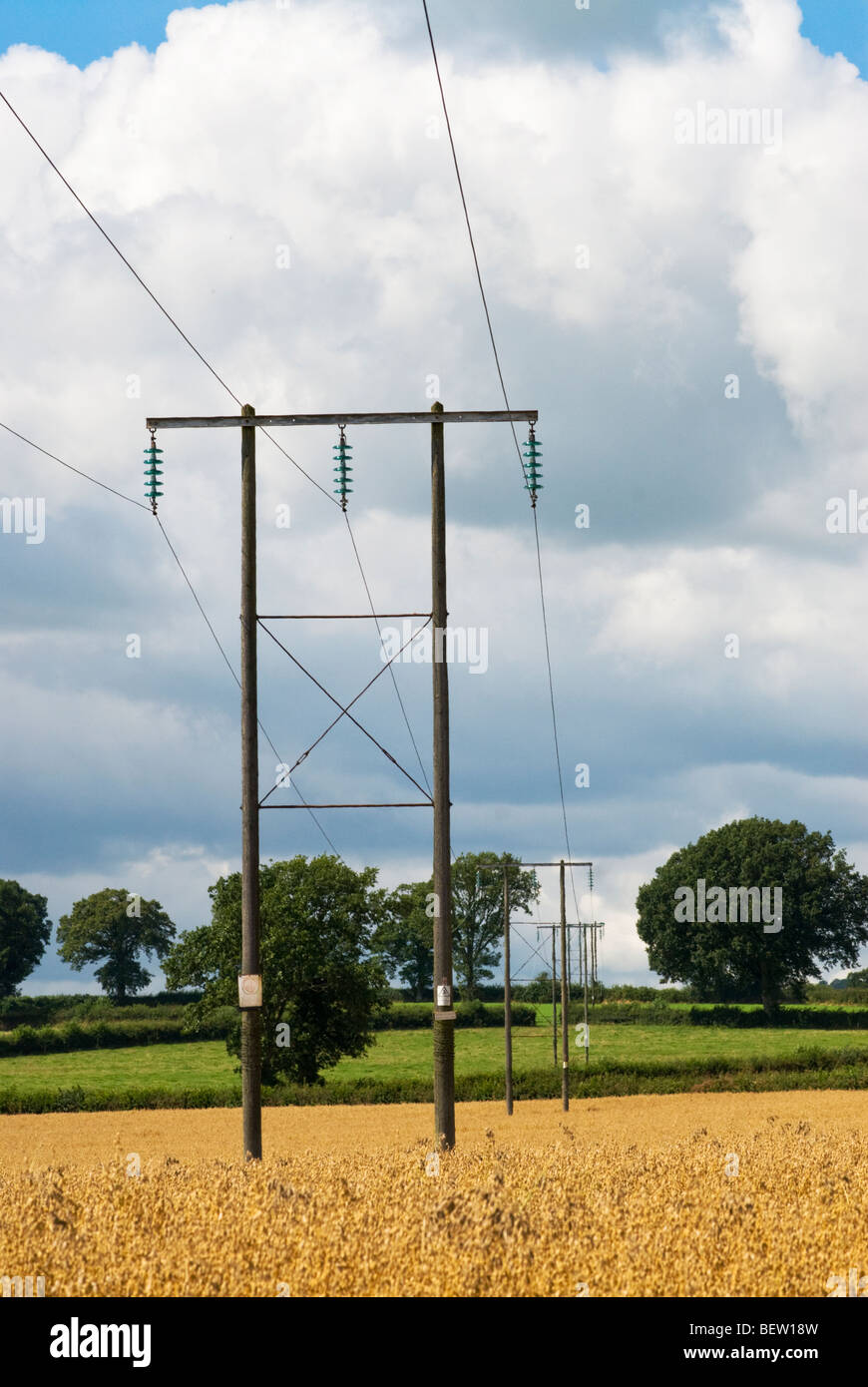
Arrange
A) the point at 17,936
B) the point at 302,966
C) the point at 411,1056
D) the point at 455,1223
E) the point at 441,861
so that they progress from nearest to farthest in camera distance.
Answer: the point at 455,1223 → the point at 441,861 → the point at 302,966 → the point at 411,1056 → the point at 17,936

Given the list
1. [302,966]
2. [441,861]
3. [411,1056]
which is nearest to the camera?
[441,861]

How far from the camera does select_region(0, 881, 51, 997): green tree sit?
140 meters

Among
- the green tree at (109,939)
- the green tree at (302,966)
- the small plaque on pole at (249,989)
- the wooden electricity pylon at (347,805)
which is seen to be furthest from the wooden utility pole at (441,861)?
the green tree at (109,939)

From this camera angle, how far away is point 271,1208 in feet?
36.4

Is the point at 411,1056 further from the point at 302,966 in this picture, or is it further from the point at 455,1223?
the point at 455,1223

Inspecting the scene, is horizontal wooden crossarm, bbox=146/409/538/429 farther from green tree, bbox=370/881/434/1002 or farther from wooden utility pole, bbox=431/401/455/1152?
green tree, bbox=370/881/434/1002

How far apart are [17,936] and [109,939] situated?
9.16 m

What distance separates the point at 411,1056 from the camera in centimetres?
9106

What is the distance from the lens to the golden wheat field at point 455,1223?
9.08 meters

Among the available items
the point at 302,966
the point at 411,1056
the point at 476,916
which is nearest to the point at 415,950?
the point at 476,916

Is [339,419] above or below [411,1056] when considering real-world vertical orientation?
above

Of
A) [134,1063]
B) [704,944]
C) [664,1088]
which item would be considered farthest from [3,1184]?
[704,944]

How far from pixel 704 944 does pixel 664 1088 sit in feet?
178
